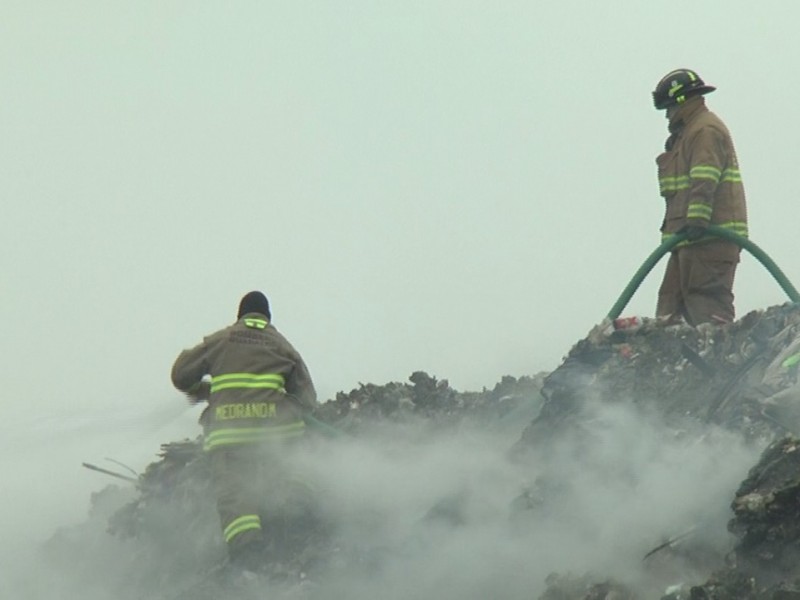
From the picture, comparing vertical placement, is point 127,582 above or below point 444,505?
above

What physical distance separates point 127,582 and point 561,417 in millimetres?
2936

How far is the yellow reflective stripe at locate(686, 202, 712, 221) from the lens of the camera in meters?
9.00

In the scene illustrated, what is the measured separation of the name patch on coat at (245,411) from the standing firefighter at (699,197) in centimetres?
273

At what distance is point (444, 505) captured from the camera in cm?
766

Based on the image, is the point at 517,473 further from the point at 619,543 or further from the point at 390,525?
the point at 619,543

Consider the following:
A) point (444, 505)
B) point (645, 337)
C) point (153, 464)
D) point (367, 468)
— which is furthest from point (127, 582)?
point (645, 337)

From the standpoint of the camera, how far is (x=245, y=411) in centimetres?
805

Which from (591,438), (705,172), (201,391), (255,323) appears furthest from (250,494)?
(705,172)

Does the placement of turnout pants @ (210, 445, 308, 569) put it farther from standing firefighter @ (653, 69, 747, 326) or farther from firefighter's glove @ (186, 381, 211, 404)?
standing firefighter @ (653, 69, 747, 326)

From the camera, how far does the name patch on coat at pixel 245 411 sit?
8047 millimetres

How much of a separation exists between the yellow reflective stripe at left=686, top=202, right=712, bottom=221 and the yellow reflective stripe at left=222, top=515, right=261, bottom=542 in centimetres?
330

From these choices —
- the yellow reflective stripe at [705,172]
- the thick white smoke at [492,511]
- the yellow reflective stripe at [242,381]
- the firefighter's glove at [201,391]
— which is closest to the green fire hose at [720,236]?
the yellow reflective stripe at [705,172]

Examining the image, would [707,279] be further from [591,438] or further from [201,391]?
[201,391]

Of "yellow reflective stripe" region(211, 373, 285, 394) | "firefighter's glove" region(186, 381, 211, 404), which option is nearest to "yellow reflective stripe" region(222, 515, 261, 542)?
"yellow reflective stripe" region(211, 373, 285, 394)
